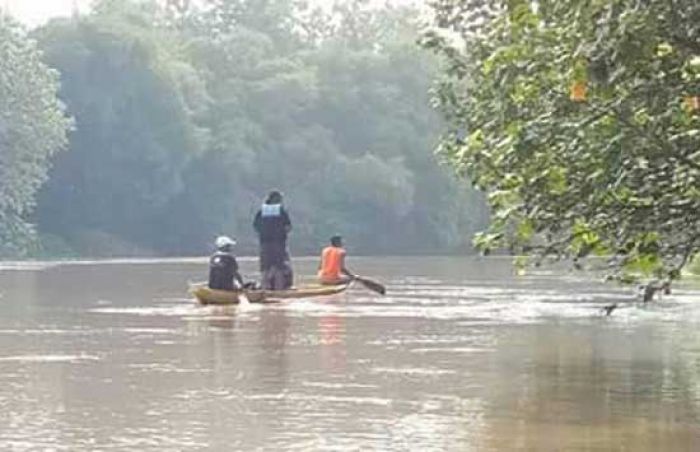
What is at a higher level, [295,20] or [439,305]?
[295,20]

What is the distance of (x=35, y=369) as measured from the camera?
1485 centimetres

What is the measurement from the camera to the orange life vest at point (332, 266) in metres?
29.3

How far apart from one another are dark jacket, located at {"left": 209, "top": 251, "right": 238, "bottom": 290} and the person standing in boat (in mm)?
1492

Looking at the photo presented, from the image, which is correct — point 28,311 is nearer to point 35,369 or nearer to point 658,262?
point 35,369

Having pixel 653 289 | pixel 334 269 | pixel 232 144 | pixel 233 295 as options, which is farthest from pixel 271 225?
pixel 232 144

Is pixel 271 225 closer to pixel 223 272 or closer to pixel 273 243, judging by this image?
pixel 273 243

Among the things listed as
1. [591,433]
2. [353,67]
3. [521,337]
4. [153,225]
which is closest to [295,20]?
[353,67]

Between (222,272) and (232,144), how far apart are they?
55798 millimetres

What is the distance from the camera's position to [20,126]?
65.1 metres

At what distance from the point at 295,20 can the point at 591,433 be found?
9451 centimetres

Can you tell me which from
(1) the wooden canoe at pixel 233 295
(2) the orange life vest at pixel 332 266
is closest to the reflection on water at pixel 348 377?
(1) the wooden canoe at pixel 233 295

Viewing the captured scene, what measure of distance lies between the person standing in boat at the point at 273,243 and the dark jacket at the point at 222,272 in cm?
149

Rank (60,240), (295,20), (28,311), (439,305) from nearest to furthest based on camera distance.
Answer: (28,311) < (439,305) < (60,240) < (295,20)

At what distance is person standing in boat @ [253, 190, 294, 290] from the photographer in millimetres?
26172
